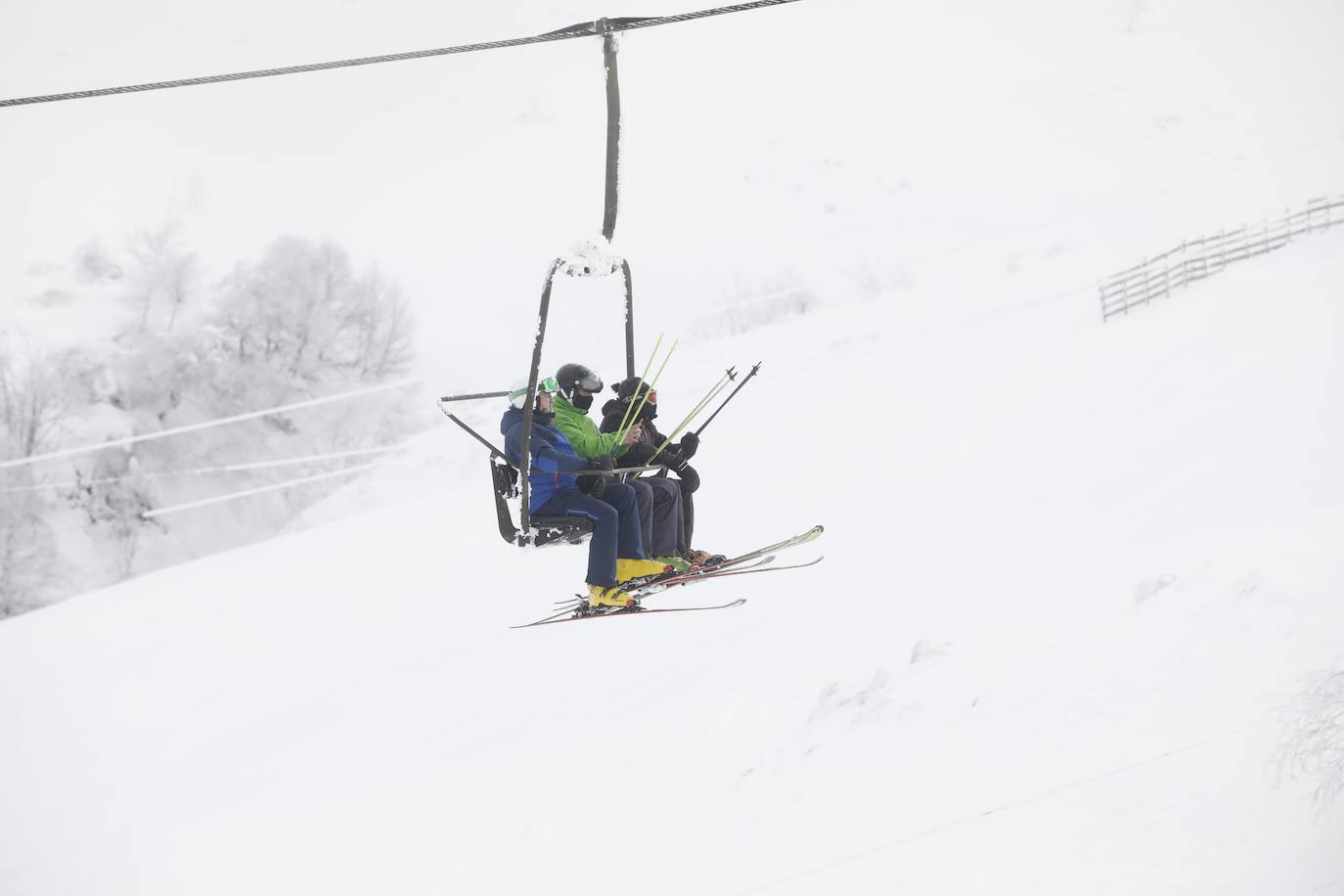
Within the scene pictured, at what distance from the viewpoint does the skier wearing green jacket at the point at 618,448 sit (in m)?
8.16

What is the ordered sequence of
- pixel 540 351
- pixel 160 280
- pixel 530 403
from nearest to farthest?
pixel 540 351 < pixel 530 403 < pixel 160 280

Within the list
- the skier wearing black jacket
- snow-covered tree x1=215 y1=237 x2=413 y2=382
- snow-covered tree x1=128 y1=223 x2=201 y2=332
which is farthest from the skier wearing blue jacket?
snow-covered tree x1=128 y1=223 x2=201 y2=332

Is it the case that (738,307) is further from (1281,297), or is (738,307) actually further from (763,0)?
(763,0)

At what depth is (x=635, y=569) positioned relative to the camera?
8320mm

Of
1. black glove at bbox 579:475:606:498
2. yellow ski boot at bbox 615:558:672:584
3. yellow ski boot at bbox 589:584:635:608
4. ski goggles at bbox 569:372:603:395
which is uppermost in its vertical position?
ski goggles at bbox 569:372:603:395

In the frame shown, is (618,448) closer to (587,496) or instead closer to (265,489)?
(587,496)

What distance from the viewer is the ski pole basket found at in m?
7.99

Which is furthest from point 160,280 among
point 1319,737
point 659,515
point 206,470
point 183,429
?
point 1319,737

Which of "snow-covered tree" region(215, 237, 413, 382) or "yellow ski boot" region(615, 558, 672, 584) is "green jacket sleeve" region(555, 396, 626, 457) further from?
"snow-covered tree" region(215, 237, 413, 382)

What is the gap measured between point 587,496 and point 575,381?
73 cm

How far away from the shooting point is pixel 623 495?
8156 mm

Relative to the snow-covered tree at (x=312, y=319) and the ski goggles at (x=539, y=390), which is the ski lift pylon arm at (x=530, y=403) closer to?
the ski goggles at (x=539, y=390)

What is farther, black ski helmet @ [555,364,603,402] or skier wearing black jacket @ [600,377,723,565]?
skier wearing black jacket @ [600,377,723,565]

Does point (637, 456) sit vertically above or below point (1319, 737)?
above
